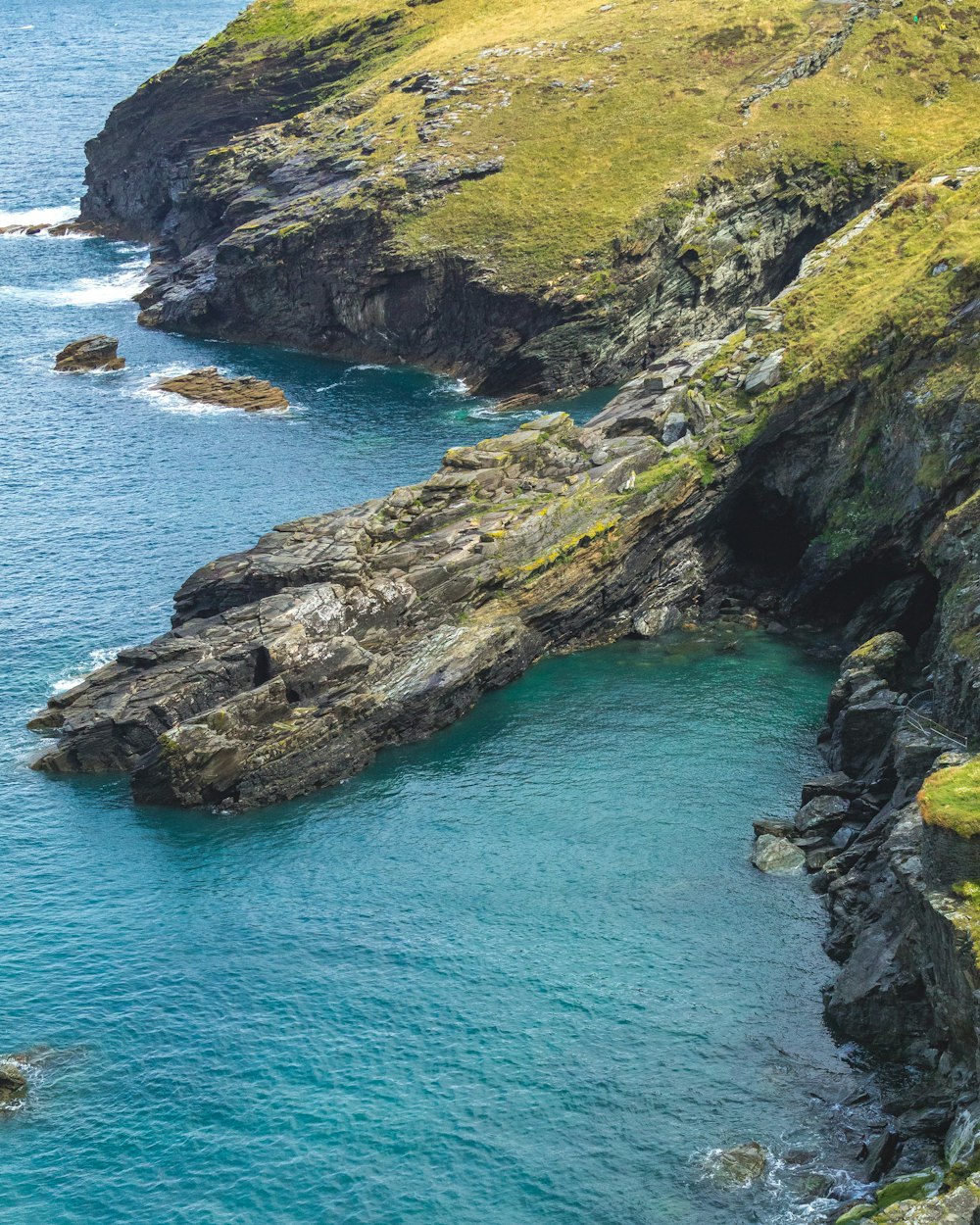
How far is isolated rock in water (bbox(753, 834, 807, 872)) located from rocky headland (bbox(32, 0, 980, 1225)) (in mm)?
146

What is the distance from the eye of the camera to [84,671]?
295 feet

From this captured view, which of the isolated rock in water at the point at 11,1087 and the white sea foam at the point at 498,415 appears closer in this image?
the isolated rock in water at the point at 11,1087

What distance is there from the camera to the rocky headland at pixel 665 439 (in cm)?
6322

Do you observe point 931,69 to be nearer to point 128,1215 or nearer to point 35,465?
point 35,465

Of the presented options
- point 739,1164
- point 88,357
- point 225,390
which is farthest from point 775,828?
point 88,357

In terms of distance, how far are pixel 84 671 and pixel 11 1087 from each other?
37521mm

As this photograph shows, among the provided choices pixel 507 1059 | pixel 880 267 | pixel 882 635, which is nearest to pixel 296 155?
pixel 880 267

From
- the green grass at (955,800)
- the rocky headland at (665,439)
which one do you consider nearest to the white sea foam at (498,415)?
the rocky headland at (665,439)

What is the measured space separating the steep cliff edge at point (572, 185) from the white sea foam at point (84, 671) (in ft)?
199

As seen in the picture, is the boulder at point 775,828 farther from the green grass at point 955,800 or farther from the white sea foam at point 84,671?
the white sea foam at point 84,671

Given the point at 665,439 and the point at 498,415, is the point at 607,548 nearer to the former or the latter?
the point at 665,439

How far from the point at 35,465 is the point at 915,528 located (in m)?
77.7

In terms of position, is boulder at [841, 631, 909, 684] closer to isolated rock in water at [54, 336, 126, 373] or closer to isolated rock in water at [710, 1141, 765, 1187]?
isolated rock in water at [710, 1141, 765, 1187]

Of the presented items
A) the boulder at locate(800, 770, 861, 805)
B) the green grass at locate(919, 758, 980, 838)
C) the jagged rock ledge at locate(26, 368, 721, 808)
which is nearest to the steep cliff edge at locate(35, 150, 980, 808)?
the jagged rock ledge at locate(26, 368, 721, 808)
